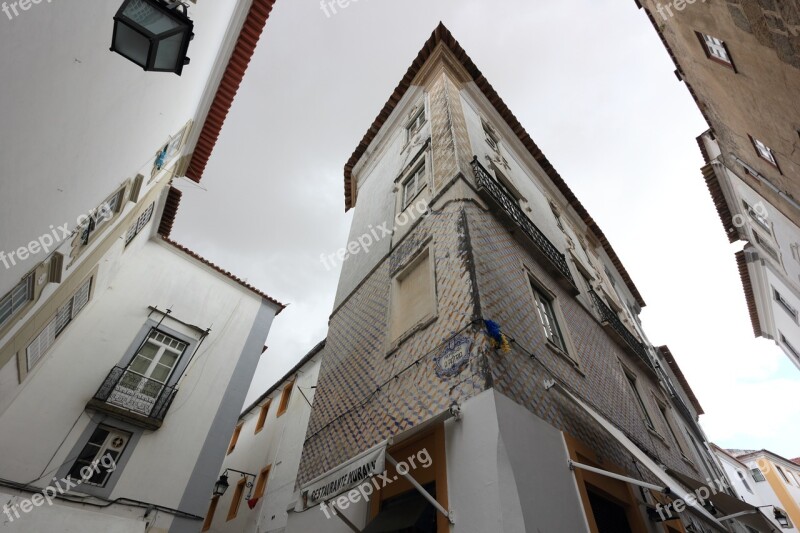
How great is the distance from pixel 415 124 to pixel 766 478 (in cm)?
4399

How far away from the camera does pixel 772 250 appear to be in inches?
578

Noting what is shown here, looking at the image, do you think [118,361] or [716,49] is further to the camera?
[118,361]

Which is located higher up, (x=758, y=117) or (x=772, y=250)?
(x=772, y=250)

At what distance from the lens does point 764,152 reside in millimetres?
9367

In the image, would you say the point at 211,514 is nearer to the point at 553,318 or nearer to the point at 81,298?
the point at 81,298

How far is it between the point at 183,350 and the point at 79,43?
9511 mm

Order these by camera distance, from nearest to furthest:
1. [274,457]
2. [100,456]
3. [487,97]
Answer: [100,456]
[487,97]
[274,457]

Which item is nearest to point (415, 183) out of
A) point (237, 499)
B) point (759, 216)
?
point (759, 216)

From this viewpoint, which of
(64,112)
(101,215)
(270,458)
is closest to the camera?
(64,112)

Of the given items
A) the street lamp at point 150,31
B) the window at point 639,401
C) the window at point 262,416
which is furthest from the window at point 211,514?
the street lamp at point 150,31

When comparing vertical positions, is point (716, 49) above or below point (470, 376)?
above

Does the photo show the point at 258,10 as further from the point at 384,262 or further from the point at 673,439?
the point at 673,439

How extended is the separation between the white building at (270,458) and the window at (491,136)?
913 cm

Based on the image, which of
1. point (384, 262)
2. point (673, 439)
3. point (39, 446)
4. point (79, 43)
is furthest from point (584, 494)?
point (39, 446)
